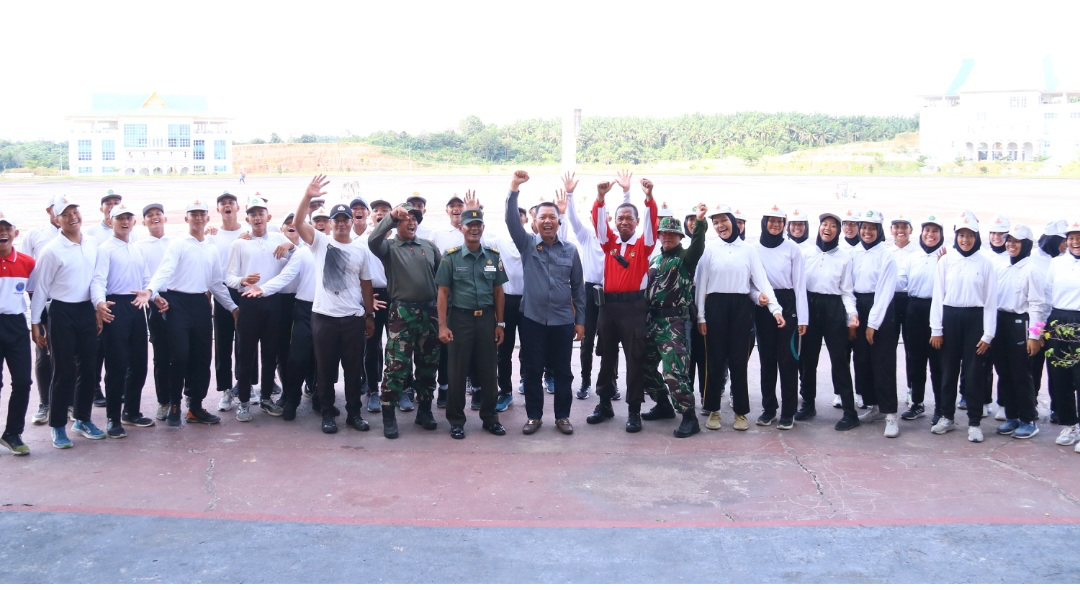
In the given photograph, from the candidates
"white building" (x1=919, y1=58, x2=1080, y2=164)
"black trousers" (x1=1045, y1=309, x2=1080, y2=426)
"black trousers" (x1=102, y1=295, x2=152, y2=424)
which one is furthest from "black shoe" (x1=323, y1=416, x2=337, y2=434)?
"white building" (x1=919, y1=58, x2=1080, y2=164)

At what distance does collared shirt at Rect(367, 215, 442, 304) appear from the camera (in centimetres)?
709

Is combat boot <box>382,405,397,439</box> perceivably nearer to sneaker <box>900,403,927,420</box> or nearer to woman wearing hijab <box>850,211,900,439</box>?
woman wearing hijab <box>850,211,900,439</box>

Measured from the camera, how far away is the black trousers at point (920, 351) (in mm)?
7570

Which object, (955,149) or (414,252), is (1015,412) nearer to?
(414,252)

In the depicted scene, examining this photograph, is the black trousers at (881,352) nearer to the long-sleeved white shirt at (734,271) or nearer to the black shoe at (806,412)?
the black shoe at (806,412)

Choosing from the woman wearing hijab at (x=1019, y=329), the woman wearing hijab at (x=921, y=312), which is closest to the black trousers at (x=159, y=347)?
the woman wearing hijab at (x=921, y=312)

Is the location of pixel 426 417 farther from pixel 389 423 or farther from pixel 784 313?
pixel 784 313

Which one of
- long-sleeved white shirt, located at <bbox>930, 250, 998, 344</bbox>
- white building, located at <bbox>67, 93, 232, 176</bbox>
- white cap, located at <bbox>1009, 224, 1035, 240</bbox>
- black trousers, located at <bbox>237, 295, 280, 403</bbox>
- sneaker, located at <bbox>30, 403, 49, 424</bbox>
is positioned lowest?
sneaker, located at <bbox>30, 403, 49, 424</bbox>

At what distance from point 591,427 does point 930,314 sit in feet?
9.72

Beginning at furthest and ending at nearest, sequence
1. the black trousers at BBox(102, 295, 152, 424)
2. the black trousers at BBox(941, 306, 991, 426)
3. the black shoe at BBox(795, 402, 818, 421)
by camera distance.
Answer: the black shoe at BBox(795, 402, 818, 421), the black trousers at BBox(941, 306, 991, 426), the black trousers at BBox(102, 295, 152, 424)

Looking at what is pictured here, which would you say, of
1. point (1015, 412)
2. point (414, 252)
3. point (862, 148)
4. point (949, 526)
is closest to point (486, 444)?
point (414, 252)

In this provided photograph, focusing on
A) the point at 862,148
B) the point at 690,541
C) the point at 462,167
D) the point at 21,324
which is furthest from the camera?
the point at 862,148

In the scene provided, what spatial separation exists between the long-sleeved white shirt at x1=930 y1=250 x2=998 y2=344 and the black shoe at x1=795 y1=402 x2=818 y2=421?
1.42 m

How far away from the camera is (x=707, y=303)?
736cm
